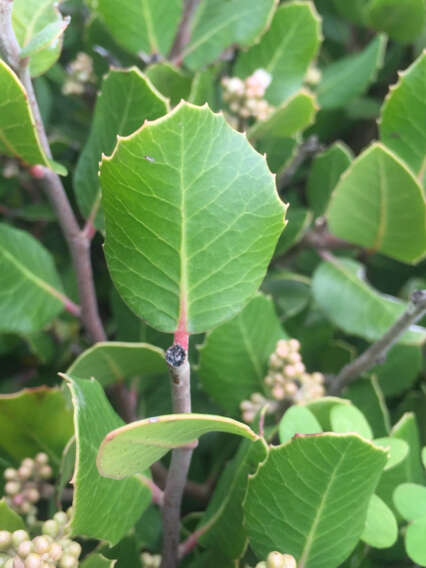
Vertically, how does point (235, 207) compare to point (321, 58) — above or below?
below

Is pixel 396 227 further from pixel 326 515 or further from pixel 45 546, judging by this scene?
pixel 45 546

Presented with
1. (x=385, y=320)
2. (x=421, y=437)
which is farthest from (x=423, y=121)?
(x=421, y=437)

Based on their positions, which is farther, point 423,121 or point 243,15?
point 243,15

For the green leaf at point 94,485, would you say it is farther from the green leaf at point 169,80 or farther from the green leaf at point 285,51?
the green leaf at point 285,51

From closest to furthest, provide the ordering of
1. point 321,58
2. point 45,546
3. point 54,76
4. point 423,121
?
point 45,546 < point 423,121 < point 54,76 < point 321,58

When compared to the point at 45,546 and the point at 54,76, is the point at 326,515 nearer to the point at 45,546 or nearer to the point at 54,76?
the point at 45,546

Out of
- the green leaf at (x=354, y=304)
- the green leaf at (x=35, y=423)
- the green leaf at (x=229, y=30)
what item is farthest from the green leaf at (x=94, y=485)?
the green leaf at (x=229, y=30)

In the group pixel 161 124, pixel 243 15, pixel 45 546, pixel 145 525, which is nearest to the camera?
pixel 161 124

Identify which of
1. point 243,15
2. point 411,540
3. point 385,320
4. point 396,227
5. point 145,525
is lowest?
point 145,525
